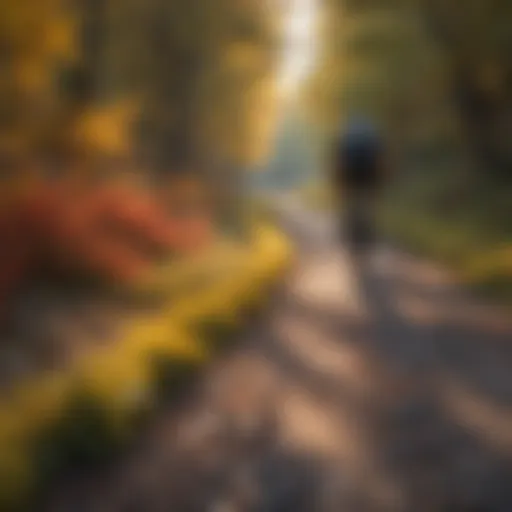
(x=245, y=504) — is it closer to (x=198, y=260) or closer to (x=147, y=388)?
(x=147, y=388)

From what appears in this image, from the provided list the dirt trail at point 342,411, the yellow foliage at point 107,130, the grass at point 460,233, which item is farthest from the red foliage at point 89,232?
the grass at point 460,233

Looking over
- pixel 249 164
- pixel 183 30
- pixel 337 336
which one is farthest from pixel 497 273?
pixel 183 30

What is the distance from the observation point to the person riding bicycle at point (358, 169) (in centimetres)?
122

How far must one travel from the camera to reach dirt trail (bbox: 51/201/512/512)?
108 centimetres

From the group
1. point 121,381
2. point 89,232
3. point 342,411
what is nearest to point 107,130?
point 89,232

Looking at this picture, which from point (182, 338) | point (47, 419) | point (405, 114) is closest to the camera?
point (47, 419)

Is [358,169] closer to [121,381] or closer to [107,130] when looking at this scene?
[107,130]

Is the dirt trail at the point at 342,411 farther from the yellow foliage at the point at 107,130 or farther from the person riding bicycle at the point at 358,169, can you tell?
the yellow foliage at the point at 107,130

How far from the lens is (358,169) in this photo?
124cm

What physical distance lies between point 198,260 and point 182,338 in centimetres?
15

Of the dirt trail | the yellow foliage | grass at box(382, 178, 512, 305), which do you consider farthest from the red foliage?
grass at box(382, 178, 512, 305)

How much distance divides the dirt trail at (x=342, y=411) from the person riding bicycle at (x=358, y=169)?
6cm

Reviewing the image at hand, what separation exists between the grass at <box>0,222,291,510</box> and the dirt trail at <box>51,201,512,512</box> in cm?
4

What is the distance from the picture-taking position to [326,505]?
1.08 m
